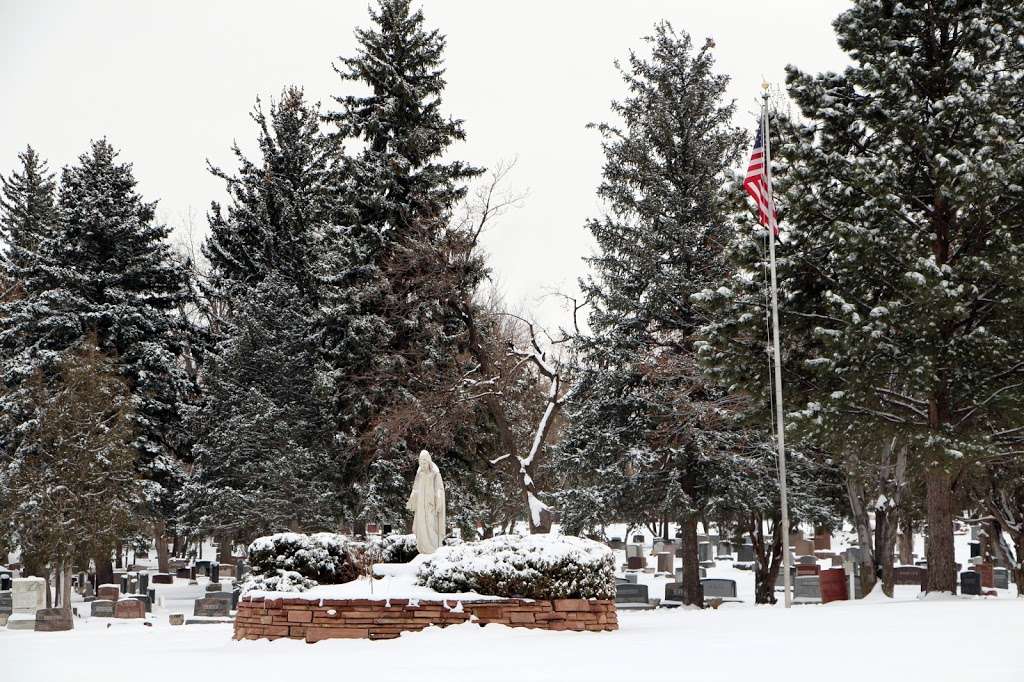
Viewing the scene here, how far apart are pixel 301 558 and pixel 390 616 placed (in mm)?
1844

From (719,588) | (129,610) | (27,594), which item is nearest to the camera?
(129,610)

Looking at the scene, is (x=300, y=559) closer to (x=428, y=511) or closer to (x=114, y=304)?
(x=428, y=511)

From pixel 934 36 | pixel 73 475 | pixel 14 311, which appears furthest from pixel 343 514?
pixel 934 36

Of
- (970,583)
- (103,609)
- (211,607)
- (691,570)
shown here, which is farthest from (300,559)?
(970,583)

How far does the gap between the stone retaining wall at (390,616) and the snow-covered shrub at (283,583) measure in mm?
259

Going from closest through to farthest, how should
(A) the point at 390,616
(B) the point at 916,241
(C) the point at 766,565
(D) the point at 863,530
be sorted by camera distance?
(A) the point at 390,616 < (B) the point at 916,241 < (D) the point at 863,530 < (C) the point at 766,565

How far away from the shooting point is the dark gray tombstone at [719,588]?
3069cm

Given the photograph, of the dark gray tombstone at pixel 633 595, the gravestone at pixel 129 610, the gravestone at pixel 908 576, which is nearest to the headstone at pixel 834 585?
the dark gray tombstone at pixel 633 595

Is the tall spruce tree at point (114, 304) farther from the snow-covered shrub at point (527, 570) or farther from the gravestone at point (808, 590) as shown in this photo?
the snow-covered shrub at point (527, 570)

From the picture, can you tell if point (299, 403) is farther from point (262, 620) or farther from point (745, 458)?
point (262, 620)

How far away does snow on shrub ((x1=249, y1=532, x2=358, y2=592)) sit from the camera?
14.6 metres

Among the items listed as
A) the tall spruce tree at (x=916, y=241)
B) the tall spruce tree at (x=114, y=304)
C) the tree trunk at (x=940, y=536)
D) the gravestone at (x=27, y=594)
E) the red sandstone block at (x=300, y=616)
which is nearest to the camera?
the red sandstone block at (x=300, y=616)

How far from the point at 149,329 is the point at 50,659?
939 inches

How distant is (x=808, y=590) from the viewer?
95.4 ft
